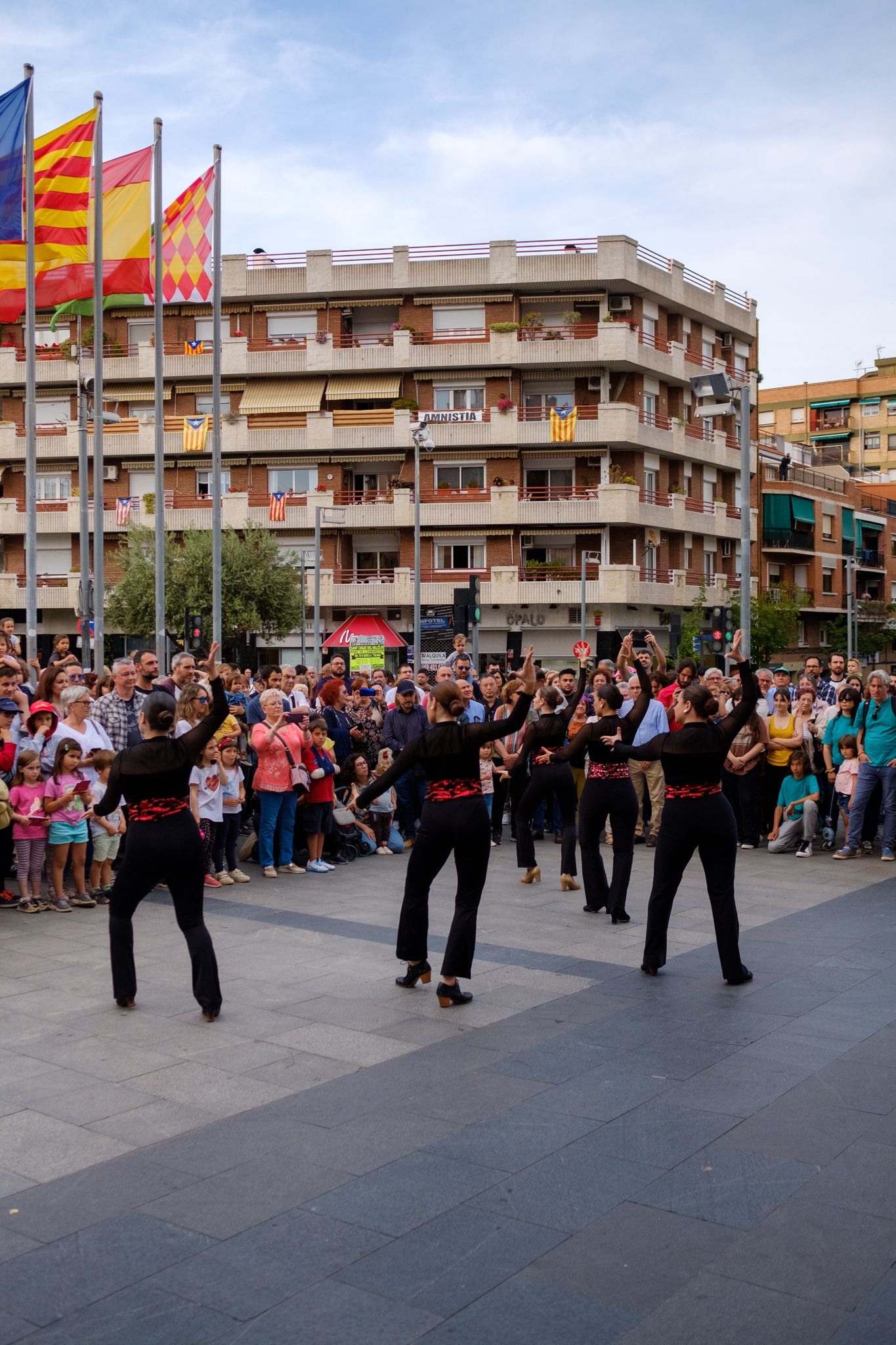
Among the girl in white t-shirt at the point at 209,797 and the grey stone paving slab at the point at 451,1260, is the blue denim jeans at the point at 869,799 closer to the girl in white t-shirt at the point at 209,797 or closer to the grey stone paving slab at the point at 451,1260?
the girl in white t-shirt at the point at 209,797

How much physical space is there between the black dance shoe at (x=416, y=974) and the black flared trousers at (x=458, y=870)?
0.05 metres

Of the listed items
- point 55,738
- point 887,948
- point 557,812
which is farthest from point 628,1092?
point 557,812

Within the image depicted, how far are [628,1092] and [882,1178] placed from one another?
1297 millimetres

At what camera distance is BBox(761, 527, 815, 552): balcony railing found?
56.9 meters

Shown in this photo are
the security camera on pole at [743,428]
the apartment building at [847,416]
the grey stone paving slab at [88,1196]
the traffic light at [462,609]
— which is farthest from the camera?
the apartment building at [847,416]

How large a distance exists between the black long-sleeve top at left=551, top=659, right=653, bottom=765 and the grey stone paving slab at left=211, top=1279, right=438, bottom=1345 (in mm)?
5584

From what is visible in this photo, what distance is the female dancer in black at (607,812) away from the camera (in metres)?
10.2

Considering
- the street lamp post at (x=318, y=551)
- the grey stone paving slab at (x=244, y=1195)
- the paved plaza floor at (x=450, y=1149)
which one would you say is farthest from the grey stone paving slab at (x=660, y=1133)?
the street lamp post at (x=318, y=551)

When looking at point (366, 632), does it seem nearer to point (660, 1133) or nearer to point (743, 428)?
point (743, 428)

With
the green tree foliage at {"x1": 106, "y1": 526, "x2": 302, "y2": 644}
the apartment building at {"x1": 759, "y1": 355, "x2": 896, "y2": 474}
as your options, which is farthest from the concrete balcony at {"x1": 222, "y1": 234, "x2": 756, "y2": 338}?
the apartment building at {"x1": 759, "y1": 355, "x2": 896, "y2": 474}

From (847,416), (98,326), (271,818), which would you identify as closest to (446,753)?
(271,818)

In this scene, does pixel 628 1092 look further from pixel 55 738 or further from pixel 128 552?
pixel 128 552

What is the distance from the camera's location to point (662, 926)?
8.35 metres

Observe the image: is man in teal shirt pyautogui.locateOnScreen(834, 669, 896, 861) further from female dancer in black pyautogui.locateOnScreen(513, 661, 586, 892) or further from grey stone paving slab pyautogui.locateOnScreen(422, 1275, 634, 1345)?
grey stone paving slab pyautogui.locateOnScreen(422, 1275, 634, 1345)
